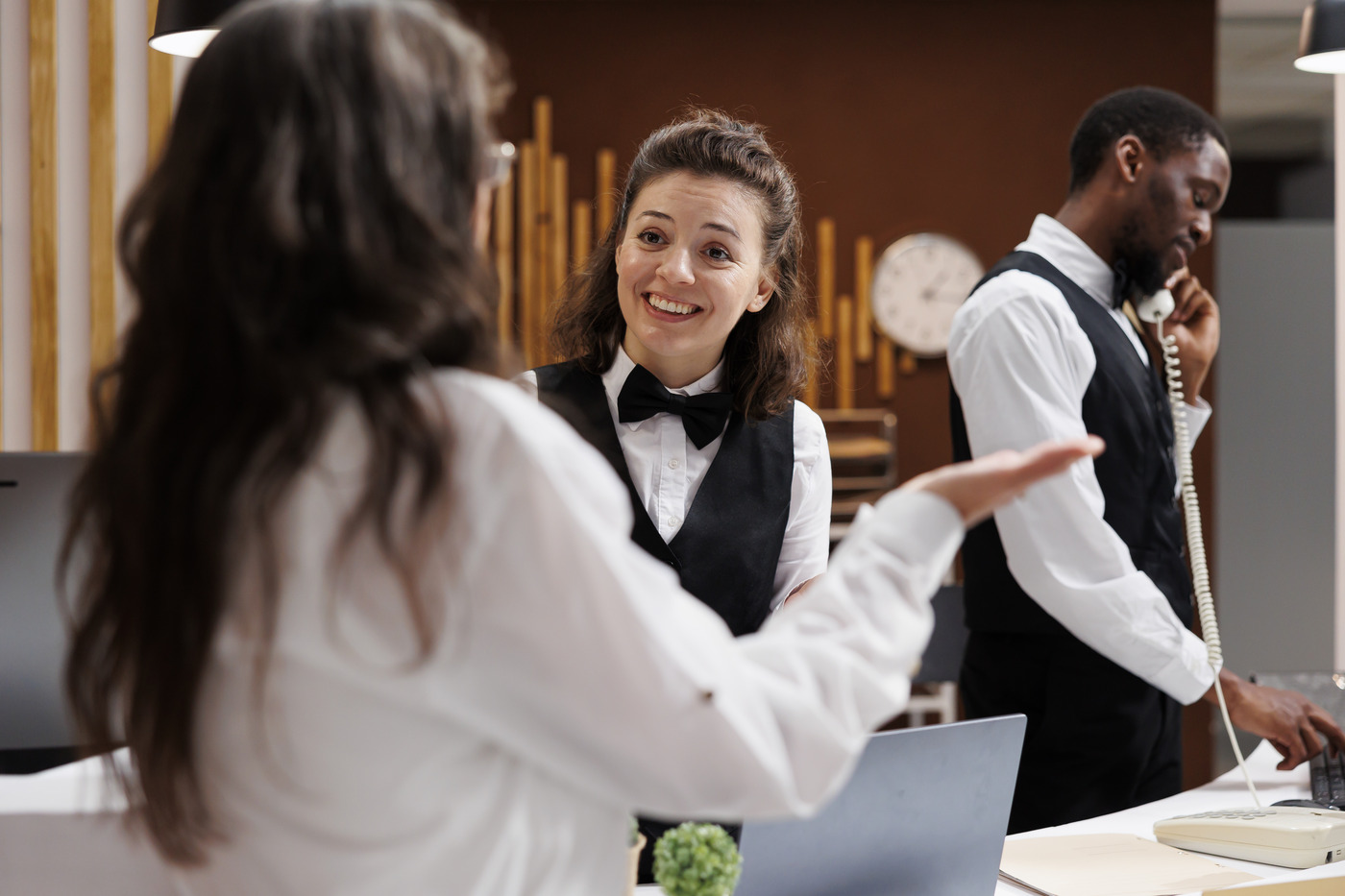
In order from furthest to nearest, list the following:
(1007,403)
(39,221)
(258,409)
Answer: (39,221) < (1007,403) < (258,409)

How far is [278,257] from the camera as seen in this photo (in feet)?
2.38

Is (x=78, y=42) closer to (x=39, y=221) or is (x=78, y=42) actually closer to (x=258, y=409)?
(x=39, y=221)

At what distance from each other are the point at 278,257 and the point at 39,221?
8.45 ft

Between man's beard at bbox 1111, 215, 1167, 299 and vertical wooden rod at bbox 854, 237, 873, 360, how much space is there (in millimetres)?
3159

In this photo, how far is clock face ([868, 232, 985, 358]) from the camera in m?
5.50

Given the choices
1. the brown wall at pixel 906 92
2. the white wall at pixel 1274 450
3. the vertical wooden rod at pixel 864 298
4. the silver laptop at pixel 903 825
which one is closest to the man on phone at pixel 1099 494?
the silver laptop at pixel 903 825

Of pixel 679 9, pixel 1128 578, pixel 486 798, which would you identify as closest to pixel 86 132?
pixel 1128 578

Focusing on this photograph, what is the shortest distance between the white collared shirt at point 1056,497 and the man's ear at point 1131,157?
0.91 ft

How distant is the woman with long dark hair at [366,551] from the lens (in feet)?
2.37

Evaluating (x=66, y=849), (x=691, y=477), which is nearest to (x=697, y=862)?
(x=66, y=849)

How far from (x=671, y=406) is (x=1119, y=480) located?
838mm

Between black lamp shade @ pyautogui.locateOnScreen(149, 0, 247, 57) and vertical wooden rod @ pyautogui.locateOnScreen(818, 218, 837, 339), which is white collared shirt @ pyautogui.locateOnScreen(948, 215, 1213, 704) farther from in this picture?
vertical wooden rod @ pyautogui.locateOnScreen(818, 218, 837, 339)

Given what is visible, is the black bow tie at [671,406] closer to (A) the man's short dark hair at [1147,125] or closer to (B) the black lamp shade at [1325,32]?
(A) the man's short dark hair at [1147,125]

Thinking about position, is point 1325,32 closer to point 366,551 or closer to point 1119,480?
point 1119,480
